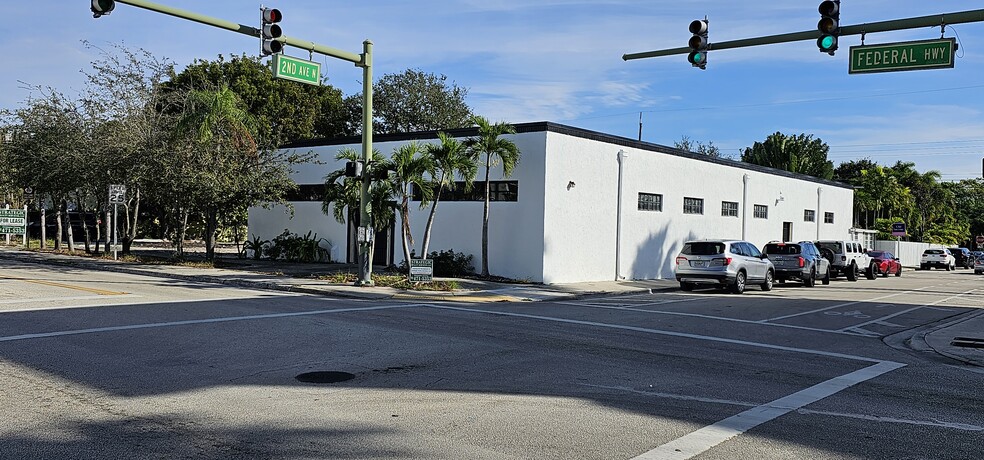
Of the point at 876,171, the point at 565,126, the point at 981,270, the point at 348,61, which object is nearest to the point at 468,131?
the point at 565,126

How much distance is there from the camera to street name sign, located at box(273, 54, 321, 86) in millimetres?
16328

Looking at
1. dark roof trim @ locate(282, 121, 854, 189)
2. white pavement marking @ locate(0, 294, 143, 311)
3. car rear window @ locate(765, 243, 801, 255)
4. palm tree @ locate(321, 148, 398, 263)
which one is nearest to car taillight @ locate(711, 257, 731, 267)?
dark roof trim @ locate(282, 121, 854, 189)

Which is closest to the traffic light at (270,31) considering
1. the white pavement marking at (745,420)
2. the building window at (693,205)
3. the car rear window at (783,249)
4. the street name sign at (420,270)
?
the street name sign at (420,270)

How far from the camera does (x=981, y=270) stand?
48.4 meters

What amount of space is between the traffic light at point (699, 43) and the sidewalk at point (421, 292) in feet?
21.8

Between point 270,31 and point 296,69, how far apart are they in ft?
5.22

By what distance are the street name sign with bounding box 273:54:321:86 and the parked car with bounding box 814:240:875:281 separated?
24.2 meters

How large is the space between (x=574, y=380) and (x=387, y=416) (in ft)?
8.99

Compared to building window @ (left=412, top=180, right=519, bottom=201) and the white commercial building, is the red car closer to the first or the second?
the white commercial building

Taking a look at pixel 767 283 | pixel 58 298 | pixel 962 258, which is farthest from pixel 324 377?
pixel 962 258

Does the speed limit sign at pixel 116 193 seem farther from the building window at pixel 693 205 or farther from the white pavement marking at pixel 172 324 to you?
the building window at pixel 693 205

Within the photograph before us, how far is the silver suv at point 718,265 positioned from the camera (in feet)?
76.0

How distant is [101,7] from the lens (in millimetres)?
13086

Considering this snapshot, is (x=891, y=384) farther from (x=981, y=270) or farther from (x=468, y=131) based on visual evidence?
(x=981, y=270)
